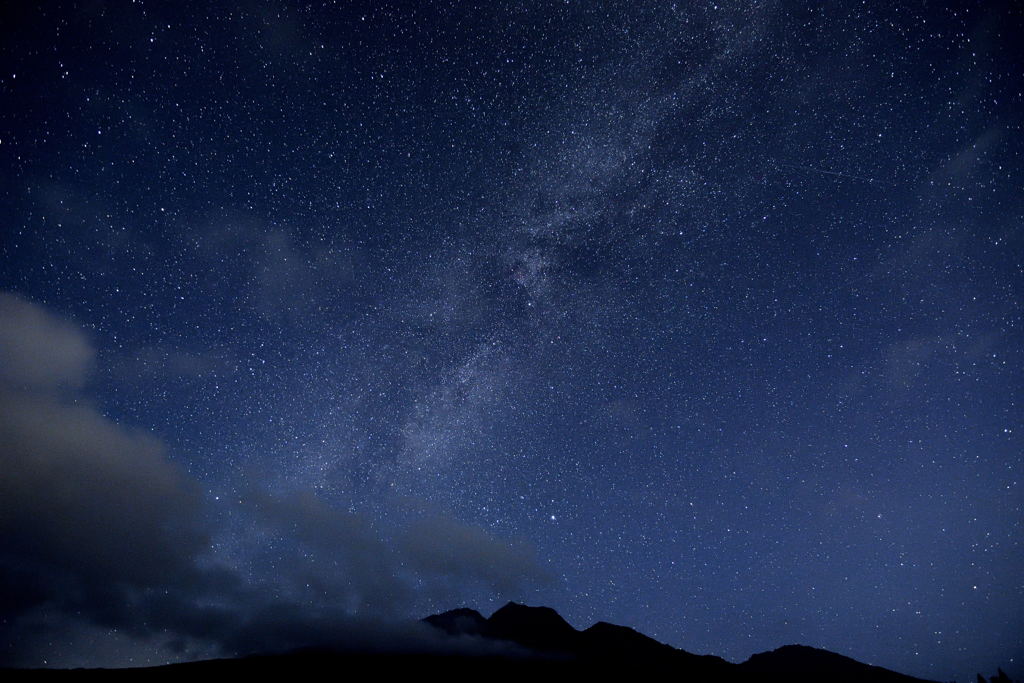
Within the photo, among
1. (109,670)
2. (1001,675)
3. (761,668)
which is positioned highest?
(1001,675)

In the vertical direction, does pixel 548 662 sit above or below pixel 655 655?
below

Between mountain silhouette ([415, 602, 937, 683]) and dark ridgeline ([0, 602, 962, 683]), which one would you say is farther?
mountain silhouette ([415, 602, 937, 683])

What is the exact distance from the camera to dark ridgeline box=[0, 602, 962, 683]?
86.1 meters

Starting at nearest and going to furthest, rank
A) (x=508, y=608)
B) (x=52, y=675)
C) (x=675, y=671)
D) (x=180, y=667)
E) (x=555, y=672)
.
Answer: (x=52, y=675), (x=180, y=667), (x=555, y=672), (x=675, y=671), (x=508, y=608)

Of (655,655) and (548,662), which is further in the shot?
(655,655)

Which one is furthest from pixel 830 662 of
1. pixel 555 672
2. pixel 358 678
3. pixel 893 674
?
pixel 358 678

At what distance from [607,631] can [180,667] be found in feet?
429

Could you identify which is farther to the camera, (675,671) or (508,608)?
(508,608)

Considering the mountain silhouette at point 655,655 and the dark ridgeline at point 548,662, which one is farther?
the mountain silhouette at point 655,655

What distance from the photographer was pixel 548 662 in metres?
124

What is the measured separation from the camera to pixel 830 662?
12950cm

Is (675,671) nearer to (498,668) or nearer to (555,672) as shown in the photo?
(555,672)

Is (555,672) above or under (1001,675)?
under

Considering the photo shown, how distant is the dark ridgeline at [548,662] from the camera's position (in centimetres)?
8612
